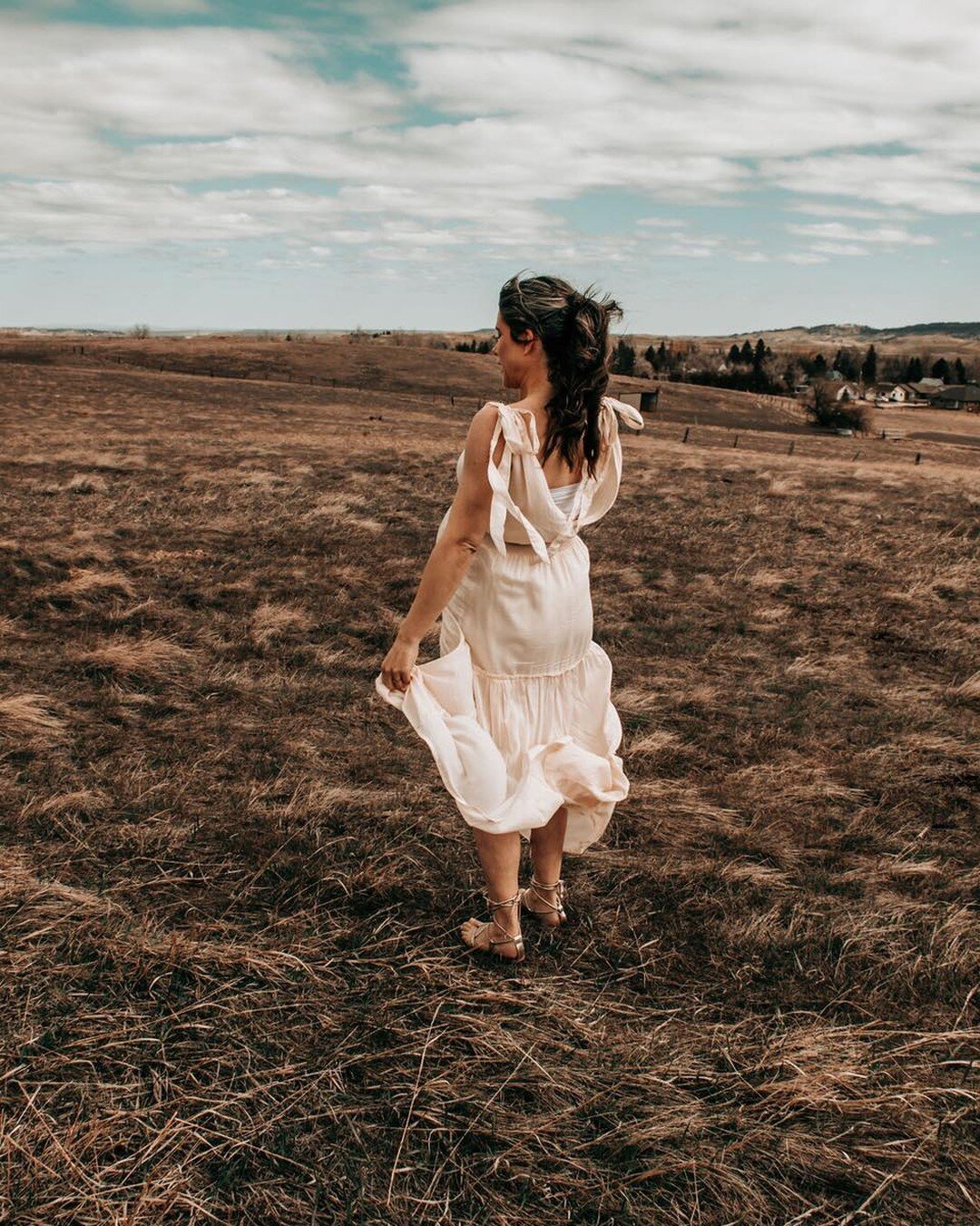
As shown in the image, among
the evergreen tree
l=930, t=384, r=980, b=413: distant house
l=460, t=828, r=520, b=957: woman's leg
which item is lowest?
l=460, t=828, r=520, b=957: woman's leg

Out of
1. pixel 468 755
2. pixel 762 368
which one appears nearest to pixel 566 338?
pixel 468 755

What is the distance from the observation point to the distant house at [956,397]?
365ft

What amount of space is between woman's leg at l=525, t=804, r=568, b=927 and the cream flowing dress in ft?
0.39

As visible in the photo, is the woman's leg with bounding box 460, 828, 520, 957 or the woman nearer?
the woman

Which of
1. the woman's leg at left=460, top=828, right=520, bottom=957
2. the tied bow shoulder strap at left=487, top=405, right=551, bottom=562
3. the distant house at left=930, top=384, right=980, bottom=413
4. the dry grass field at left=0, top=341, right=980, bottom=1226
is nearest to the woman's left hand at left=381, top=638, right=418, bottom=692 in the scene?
the tied bow shoulder strap at left=487, top=405, right=551, bottom=562

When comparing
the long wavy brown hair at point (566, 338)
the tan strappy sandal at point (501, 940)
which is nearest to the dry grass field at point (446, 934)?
the tan strappy sandal at point (501, 940)

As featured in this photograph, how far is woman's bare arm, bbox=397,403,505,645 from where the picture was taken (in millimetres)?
2523

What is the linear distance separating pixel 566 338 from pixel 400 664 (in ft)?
3.60

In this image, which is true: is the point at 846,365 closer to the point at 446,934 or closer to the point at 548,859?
the point at 548,859

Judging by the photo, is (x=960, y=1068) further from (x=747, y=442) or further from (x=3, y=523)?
(x=747, y=442)

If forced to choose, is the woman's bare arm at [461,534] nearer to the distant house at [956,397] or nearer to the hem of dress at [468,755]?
the hem of dress at [468,755]

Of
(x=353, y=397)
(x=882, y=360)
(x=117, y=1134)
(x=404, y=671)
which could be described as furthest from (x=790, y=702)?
(x=882, y=360)

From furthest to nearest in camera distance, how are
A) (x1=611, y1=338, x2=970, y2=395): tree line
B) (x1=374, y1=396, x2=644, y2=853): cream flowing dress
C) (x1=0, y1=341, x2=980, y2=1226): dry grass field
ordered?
(x1=611, y1=338, x2=970, y2=395): tree line
(x1=374, y1=396, x2=644, y2=853): cream flowing dress
(x1=0, y1=341, x2=980, y2=1226): dry grass field

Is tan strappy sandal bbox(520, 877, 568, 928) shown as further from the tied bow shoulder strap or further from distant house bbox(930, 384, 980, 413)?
distant house bbox(930, 384, 980, 413)
